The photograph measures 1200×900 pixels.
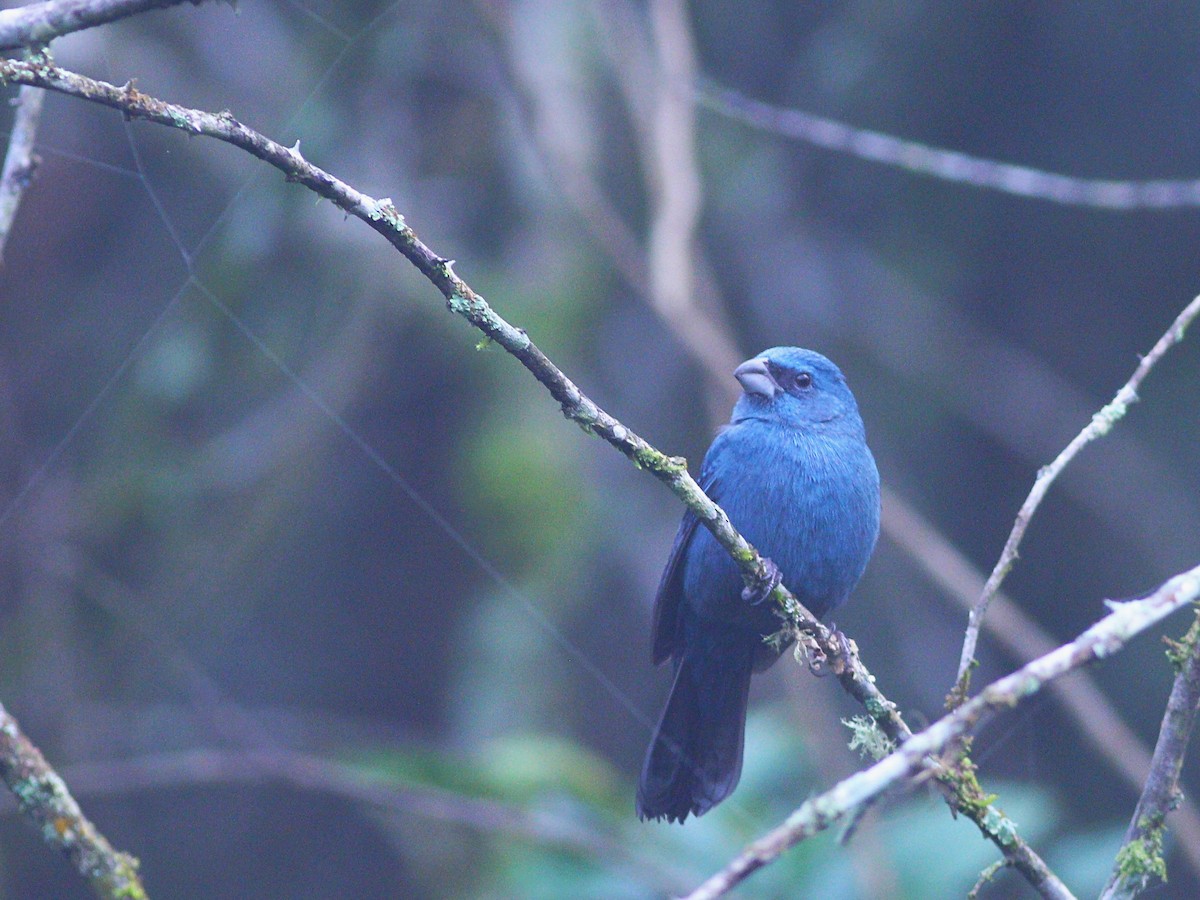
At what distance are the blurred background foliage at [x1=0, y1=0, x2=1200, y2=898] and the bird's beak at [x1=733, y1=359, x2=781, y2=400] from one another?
1251 millimetres

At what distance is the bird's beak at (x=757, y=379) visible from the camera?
13.3 feet

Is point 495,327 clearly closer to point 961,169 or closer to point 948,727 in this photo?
point 948,727

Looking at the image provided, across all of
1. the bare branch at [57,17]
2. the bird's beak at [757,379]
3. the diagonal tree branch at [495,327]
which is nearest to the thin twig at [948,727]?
the diagonal tree branch at [495,327]

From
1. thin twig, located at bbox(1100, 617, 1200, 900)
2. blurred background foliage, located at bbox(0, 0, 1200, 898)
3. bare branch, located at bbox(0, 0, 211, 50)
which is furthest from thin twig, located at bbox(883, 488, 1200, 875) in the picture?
bare branch, located at bbox(0, 0, 211, 50)

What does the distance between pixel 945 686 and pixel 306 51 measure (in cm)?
442

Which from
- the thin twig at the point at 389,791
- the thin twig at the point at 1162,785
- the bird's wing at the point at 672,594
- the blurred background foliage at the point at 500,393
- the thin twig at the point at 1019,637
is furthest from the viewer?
the blurred background foliage at the point at 500,393

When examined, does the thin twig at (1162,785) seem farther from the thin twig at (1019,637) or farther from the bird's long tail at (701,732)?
the thin twig at (1019,637)

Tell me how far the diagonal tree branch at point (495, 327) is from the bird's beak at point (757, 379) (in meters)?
1.32

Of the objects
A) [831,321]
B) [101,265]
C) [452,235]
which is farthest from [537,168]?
[101,265]

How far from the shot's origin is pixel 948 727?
1830 mm

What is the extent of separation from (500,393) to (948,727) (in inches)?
192

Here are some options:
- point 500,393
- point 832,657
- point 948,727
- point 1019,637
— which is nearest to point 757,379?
point 832,657

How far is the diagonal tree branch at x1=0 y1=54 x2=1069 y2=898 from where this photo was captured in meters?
2.15

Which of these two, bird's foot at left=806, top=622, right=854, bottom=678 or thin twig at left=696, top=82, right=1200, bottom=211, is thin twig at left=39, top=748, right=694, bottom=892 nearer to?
bird's foot at left=806, top=622, right=854, bottom=678
